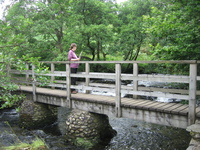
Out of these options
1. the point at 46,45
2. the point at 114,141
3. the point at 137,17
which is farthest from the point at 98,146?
the point at 137,17

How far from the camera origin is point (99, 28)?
15531 mm

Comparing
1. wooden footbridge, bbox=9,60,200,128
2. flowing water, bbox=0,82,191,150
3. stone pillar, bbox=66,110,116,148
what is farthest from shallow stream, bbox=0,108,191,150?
wooden footbridge, bbox=9,60,200,128

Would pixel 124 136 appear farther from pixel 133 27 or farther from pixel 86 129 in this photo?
pixel 133 27

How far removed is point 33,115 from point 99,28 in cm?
948

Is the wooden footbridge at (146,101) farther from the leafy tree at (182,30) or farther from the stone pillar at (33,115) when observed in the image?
the leafy tree at (182,30)

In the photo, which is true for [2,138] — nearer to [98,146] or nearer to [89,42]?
[98,146]

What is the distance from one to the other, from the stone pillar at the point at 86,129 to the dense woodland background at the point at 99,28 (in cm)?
260

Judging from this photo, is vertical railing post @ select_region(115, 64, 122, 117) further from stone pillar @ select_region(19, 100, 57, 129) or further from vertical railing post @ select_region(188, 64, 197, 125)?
stone pillar @ select_region(19, 100, 57, 129)

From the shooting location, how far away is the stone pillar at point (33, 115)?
8.09 m

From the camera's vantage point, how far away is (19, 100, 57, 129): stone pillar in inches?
319

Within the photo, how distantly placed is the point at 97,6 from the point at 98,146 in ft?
42.4

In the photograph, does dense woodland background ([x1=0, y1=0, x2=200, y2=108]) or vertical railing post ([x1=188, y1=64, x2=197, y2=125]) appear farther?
dense woodland background ([x1=0, y1=0, x2=200, y2=108])

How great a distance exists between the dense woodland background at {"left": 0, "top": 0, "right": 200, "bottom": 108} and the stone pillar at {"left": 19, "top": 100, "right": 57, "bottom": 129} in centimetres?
229

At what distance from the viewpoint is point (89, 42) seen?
1762 centimetres
